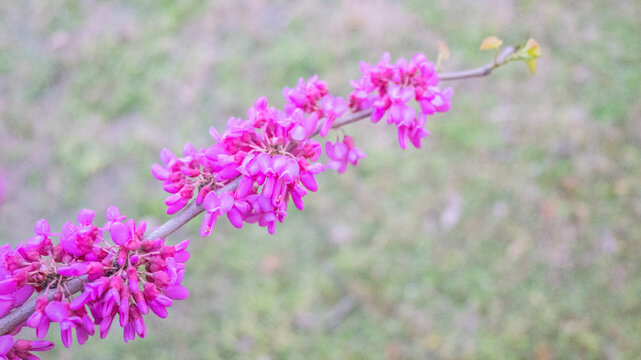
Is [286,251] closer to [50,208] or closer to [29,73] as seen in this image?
[50,208]

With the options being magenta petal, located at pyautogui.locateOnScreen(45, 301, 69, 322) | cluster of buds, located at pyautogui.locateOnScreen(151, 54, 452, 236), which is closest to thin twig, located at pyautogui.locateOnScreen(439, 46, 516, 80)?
cluster of buds, located at pyautogui.locateOnScreen(151, 54, 452, 236)

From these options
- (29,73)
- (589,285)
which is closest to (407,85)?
(589,285)

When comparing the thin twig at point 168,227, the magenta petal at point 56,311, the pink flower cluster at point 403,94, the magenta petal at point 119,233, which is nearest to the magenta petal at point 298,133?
the thin twig at point 168,227

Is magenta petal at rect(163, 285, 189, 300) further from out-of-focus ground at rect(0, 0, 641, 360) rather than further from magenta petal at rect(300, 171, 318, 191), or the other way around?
out-of-focus ground at rect(0, 0, 641, 360)

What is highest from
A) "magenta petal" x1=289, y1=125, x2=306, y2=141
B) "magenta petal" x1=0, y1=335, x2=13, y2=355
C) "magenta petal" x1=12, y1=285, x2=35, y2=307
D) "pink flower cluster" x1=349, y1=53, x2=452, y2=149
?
"pink flower cluster" x1=349, y1=53, x2=452, y2=149

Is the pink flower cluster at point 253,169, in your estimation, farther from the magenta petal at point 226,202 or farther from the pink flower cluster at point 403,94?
the pink flower cluster at point 403,94

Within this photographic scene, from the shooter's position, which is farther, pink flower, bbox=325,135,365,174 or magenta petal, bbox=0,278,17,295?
pink flower, bbox=325,135,365,174

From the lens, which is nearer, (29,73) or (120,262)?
(120,262)

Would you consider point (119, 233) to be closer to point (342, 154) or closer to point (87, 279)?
point (87, 279)
